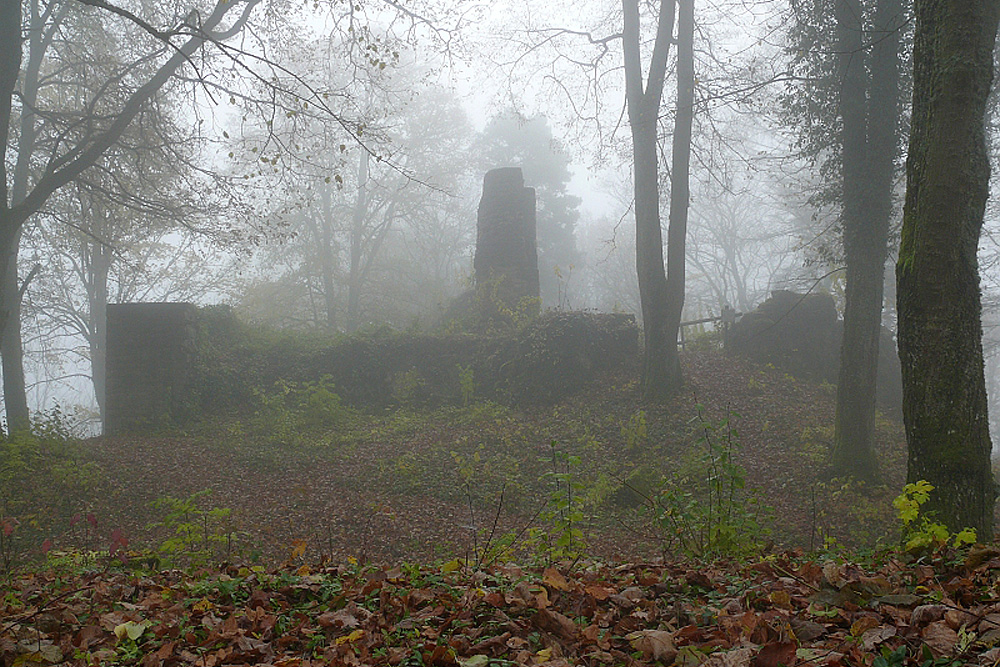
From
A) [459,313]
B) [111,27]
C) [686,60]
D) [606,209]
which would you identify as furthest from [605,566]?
[606,209]

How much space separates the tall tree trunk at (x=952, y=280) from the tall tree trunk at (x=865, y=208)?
5.99 metres

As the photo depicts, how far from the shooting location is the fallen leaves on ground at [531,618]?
2.43 m

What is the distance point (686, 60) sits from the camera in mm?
13297

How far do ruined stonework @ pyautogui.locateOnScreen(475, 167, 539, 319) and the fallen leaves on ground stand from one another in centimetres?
1497

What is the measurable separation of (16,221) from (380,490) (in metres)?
6.60

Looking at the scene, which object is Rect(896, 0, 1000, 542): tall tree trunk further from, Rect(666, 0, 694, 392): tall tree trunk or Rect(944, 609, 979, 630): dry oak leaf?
Rect(666, 0, 694, 392): tall tree trunk

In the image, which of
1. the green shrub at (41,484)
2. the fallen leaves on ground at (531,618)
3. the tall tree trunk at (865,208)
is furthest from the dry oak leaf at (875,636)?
the tall tree trunk at (865,208)

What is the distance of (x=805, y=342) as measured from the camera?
15.9 metres

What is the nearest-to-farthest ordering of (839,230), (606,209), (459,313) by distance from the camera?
(839,230)
(459,313)
(606,209)

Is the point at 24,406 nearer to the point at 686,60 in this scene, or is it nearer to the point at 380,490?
the point at 380,490

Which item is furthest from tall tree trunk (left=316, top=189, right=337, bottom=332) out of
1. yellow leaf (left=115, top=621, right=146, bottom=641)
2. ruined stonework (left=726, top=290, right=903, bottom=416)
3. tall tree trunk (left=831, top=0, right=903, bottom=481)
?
yellow leaf (left=115, top=621, right=146, bottom=641)

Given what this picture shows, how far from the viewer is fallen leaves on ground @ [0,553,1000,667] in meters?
2.43

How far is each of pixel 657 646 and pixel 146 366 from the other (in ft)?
45.2

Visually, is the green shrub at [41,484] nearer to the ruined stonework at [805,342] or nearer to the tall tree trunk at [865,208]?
the tall tree trunk at [865,208]
